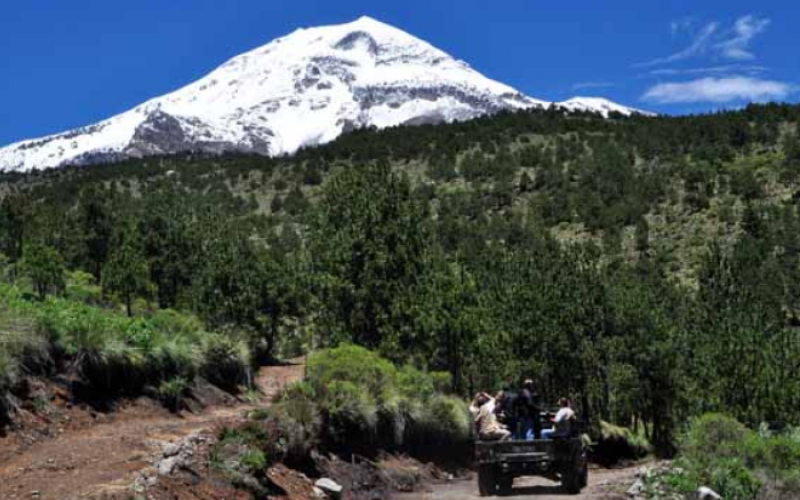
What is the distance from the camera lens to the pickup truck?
15445 millimetres

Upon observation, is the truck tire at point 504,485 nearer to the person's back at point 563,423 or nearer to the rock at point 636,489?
the person's back at point 563,423

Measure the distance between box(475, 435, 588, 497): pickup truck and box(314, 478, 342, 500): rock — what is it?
2.44 m

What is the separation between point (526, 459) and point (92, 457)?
7.05 metres

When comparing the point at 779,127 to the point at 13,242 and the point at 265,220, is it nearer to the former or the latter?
the point at 265,220

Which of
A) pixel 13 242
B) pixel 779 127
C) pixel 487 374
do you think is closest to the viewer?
pixel 487 374

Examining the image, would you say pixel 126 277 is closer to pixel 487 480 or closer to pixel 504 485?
pixel 504 485

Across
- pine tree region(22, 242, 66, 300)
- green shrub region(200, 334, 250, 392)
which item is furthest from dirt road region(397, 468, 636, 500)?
pine tree region(22, 242, 66, 300)

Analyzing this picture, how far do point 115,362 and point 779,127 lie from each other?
82.0 metres

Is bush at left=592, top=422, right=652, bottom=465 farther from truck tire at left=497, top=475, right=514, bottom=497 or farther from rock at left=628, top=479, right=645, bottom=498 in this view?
truck tire at left=497, top=475, right=514, bottom=497

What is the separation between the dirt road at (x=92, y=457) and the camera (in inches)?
416

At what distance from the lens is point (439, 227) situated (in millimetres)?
69188

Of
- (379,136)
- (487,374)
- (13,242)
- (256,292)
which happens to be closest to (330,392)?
(487,374)

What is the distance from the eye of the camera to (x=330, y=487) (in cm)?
1523

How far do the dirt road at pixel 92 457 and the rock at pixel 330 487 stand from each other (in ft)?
6.80
